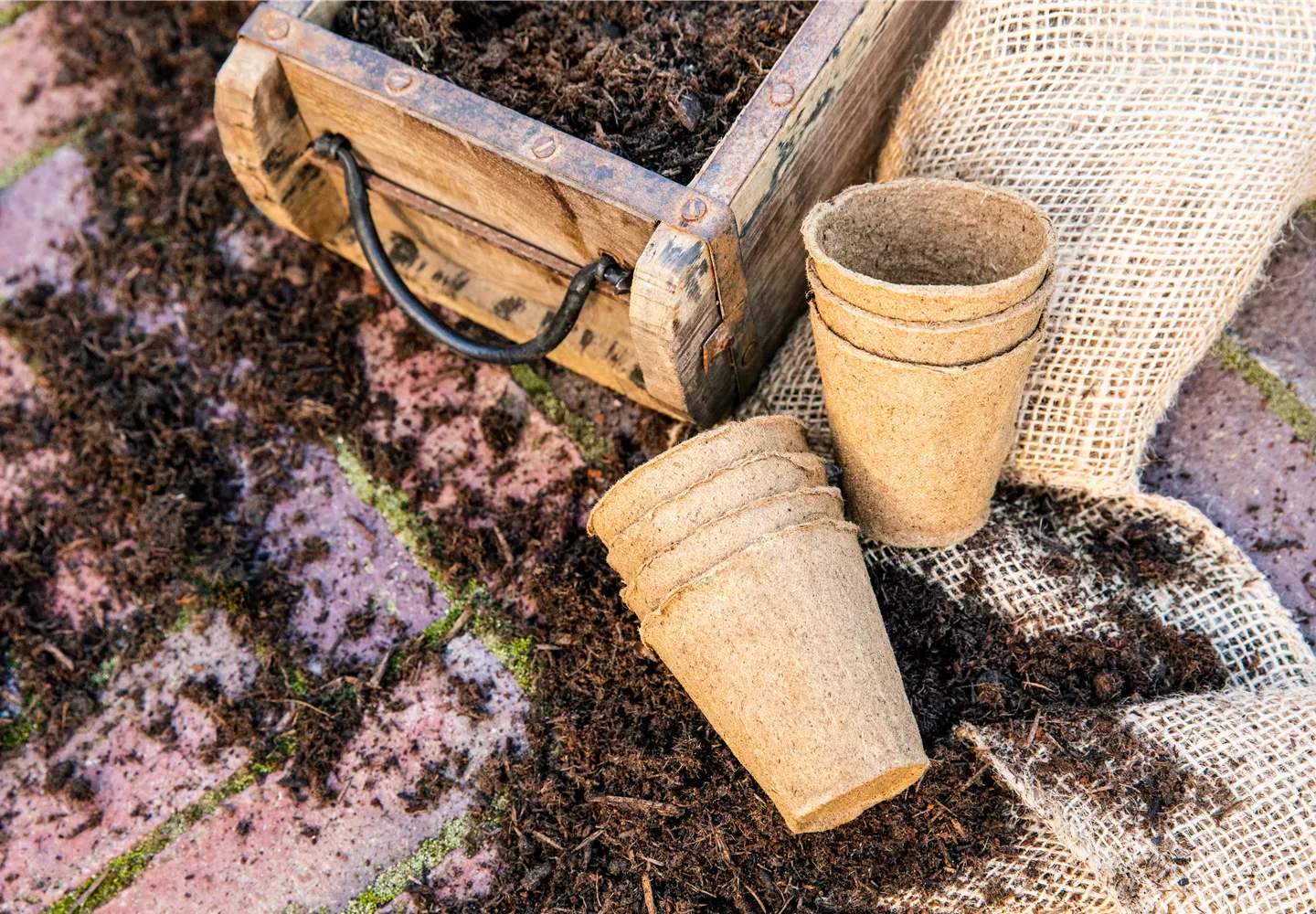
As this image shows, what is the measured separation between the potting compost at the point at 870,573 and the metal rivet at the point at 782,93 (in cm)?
21

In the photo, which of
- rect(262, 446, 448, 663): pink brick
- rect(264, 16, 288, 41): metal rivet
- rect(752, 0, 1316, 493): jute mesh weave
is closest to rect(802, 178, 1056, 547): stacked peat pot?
rect(752, 0, 1316, 493): jute mesh weave

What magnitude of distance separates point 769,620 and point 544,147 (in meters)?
1.00

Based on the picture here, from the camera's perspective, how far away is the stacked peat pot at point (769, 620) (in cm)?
185

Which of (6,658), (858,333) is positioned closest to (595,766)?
(858,333)

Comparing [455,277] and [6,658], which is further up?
[455,277]

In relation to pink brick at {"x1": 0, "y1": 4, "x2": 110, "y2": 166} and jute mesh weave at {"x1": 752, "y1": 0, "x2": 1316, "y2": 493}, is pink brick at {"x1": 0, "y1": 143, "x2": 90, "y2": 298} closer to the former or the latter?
pink brick at {"x1": 0, "y1": 4, "x2": 110, "y2": 166}

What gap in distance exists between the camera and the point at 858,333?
1.88 meters

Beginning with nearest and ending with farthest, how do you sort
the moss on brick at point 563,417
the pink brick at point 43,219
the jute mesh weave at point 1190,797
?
the jute mesh weave at point 1190,797 < the moss on brick at point 563,417 < the pink brick at point 43,219

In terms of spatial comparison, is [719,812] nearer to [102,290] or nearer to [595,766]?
[595,766]

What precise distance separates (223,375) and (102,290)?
507mm

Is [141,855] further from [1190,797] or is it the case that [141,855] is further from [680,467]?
[1190,797]

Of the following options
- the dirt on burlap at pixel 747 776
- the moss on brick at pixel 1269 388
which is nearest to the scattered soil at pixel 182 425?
the dirt on burlap at pixel 747 776

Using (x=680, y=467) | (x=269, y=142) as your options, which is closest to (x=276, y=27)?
(x=269, y=142)

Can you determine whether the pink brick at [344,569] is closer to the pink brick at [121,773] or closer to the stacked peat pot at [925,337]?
the pink brick at [121,773]
